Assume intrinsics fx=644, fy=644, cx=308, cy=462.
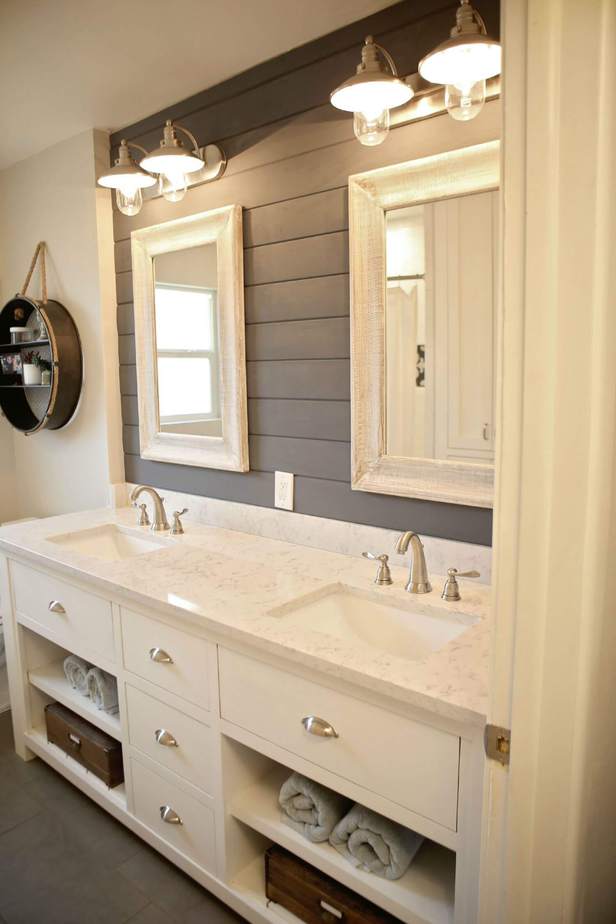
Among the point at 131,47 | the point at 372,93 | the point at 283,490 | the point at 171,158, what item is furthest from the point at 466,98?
the point at 283,490

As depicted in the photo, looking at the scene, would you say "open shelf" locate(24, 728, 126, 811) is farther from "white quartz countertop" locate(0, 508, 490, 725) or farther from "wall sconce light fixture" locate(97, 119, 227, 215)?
"wall sconce light fixture" locate(97, 119, 227, 215)

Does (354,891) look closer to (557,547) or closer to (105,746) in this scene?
(105,746)

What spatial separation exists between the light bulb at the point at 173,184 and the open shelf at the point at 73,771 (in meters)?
1.89

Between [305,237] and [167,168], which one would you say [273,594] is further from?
[167,168]

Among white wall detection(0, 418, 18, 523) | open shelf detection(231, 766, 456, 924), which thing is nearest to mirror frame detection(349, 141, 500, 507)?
open shelf detection(231, 766, 456, 924)

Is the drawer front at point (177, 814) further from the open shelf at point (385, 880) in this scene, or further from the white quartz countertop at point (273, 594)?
the white quartz countertop at point (273, 594)

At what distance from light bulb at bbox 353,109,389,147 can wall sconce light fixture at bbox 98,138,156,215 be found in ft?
2.83

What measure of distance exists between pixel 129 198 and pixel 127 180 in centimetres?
6

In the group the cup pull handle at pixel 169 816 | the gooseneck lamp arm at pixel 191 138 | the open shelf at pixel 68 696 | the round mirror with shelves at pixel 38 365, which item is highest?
the gooseneck lamp arm at pixel 191 138

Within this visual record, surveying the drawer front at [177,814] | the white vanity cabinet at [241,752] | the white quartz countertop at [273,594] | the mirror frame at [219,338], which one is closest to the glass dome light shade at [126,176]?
the mirror frame at [219,338]

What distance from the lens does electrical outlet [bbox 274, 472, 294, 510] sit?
2.06 meters

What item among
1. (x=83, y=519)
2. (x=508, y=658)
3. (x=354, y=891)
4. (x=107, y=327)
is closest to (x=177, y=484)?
(x=83, y=519)

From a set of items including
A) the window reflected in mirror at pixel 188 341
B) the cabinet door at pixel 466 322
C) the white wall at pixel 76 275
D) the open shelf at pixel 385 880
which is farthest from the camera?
the white wall at pixel 76 275

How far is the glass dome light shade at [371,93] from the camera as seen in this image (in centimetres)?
149
